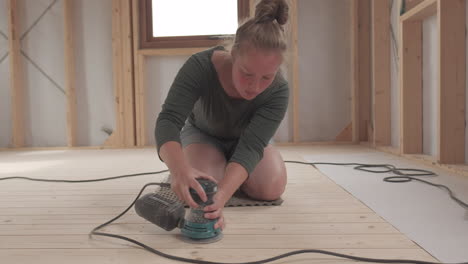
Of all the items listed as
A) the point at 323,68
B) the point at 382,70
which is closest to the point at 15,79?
the point at 323,68

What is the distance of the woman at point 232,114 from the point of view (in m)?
1.05

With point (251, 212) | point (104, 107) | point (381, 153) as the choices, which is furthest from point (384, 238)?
point (104, 107)

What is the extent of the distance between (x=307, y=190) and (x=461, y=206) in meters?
0.61

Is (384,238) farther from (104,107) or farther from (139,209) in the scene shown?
(104,107)

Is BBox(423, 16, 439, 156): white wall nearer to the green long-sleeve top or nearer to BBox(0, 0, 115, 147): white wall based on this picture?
the green long-sleeve top

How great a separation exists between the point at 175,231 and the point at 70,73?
3.25m

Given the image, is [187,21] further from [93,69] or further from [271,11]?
[271,11]

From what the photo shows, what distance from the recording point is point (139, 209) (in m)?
1.14

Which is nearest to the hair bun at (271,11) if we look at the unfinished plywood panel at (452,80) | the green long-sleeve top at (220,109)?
the green long-sleeve top at (220,109)

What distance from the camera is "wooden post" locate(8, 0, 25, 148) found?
3848mm

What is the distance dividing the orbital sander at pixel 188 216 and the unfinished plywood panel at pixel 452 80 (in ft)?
5.44

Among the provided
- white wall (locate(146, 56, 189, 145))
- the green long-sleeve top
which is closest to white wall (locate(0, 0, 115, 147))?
white wall (locate(146, 56, 189, 145))

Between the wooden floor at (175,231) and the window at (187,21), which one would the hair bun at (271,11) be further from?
the window at (187,21)

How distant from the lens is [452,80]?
83.2 inches
